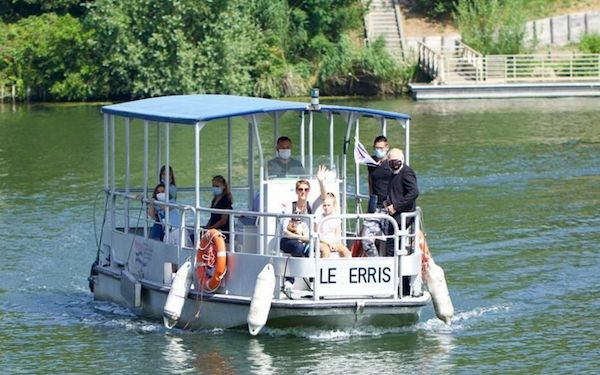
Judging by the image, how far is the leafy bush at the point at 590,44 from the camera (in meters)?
61.7

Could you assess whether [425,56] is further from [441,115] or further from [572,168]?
[572,168]

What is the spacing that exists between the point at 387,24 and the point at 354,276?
46.9 metres

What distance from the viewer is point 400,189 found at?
62.3 feet

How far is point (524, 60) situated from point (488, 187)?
1066 inches

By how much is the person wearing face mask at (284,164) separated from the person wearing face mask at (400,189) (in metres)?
1.29

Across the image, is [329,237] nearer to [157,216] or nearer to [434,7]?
[157,216]

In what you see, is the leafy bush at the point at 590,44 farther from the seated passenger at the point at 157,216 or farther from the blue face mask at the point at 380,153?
the blue face mask at the point at 380,153

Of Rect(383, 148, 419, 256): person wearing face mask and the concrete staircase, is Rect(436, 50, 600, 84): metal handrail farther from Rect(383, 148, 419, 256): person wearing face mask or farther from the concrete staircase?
Rect(383, 148, 419, 256): person wearing face mask

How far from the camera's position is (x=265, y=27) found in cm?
6109

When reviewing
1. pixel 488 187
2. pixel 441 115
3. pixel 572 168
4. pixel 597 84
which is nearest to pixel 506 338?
pixel 488 187

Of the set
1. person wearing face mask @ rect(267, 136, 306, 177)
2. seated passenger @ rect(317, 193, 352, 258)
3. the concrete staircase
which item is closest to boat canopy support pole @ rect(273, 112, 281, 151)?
person wearing face mask @ rect(267, 136, 306, 177)

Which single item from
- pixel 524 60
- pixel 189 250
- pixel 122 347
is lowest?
pixel 122 347

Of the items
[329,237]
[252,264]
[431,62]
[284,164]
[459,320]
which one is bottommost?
[459,320]

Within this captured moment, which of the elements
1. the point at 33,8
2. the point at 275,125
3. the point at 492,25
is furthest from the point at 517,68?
the point at 275,125
